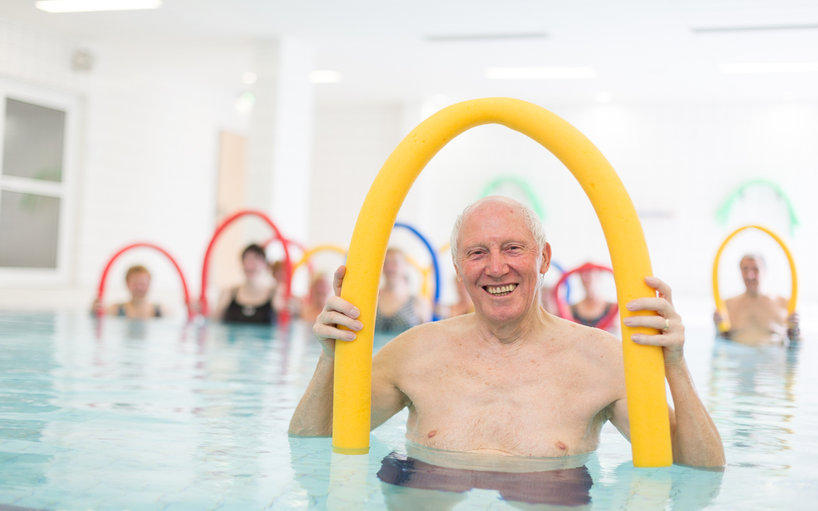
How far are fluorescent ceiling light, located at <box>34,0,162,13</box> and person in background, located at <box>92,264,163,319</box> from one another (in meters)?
Answer: 3.18

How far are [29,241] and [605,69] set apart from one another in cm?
824

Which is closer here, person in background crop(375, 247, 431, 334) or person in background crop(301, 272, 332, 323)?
person in background crop(375, 247, 431, 334)

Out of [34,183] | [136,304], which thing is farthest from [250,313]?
[34,183]

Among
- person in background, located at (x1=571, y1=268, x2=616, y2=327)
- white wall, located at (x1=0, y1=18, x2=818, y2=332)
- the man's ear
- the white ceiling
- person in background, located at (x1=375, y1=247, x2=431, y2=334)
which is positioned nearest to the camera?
the man's ear

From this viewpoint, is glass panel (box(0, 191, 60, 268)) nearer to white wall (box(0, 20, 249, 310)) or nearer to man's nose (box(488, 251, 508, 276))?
white wall (box(0, 20, 249, 310))

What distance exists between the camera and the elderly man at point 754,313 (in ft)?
25.3

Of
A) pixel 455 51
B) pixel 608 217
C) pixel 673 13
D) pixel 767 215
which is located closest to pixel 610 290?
pixel 767 215

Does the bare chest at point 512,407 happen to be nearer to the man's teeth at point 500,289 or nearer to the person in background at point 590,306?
the man's teeth at point 500,289

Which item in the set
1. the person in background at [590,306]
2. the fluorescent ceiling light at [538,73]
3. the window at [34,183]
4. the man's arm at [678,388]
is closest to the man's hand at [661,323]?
the man's arm at [678,388]

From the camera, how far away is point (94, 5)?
32.6 feet

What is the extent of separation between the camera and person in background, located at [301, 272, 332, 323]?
348 inches

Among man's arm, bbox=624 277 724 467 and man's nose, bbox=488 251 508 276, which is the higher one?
man's nose, bbox=488 251 508 276

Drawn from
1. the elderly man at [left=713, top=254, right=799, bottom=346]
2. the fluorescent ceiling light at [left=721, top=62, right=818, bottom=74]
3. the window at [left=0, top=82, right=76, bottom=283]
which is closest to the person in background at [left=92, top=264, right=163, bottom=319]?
the window at [left=0, top=82, right=76, bottom=283]

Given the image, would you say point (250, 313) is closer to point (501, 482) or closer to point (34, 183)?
point (34, 183)
